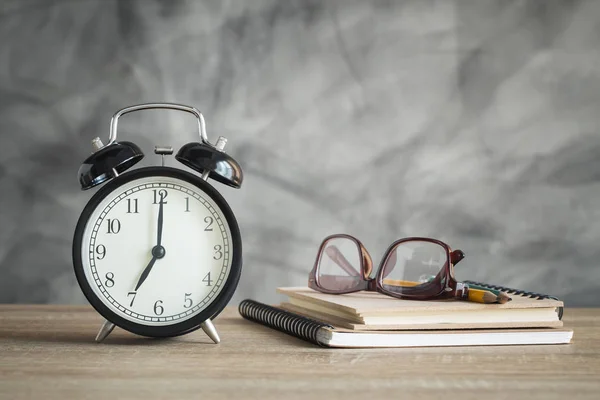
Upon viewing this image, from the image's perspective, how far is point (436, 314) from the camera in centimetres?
120

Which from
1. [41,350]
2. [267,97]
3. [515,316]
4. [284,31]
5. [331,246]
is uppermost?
[284,31]

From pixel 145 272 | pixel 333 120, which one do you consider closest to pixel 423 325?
pixel 145 272

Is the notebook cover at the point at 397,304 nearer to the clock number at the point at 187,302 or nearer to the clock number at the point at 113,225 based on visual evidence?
the clock number at the point at 187,302

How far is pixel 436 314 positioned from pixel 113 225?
529mm

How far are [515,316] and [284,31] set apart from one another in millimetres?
994

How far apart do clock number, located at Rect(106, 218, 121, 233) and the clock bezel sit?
0.10ft

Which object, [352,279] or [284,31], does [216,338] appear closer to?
[352,279]

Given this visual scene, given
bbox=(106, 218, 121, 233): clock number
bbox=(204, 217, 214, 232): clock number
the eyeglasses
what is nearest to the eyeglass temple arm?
the eyeglasses

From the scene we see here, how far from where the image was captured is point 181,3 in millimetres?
1888

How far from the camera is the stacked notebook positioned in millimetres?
1155

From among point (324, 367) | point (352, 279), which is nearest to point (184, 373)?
point (324, 367)

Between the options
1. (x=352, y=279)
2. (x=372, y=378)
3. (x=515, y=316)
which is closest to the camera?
(x=372, y=378)

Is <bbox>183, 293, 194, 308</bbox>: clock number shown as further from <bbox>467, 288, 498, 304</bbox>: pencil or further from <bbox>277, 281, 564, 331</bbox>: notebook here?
<bbox>467, 288, 498, 304</bbox>: pencil

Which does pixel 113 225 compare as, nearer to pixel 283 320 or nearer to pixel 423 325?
pixel 283 320
